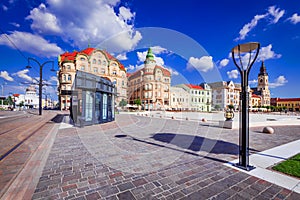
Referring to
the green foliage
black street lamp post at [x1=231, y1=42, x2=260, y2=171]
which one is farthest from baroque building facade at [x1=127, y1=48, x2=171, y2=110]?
the green foliage

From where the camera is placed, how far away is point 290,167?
3760 millimetres

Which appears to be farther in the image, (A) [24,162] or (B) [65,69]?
(B) [65,69]

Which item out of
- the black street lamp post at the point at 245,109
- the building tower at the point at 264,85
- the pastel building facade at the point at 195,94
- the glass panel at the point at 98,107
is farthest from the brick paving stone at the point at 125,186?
the building tower at the point at 264,85

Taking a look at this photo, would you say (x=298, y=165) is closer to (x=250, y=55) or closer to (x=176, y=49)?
(x=250, y=55)

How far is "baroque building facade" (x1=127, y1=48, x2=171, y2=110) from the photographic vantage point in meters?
13.3

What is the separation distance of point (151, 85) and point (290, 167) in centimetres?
2112

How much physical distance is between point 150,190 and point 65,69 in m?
49.4

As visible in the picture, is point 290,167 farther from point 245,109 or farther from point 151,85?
point 151,85

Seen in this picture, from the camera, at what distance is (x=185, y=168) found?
3.83m

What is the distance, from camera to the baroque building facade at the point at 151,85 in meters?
13.3

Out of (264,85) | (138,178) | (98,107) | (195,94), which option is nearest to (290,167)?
(138,178)

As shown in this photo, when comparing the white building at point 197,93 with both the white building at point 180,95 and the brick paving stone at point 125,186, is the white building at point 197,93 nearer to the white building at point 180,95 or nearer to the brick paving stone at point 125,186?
the white building at point 180,95

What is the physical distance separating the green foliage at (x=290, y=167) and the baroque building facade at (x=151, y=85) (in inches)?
261

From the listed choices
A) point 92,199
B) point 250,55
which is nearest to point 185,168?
point 92,199
